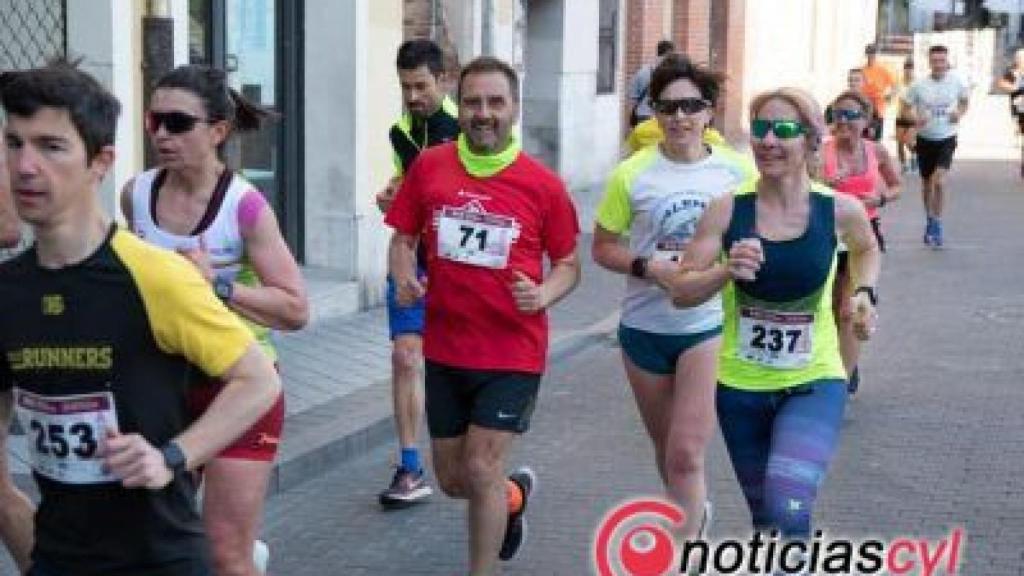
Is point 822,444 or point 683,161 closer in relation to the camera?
point 822,444

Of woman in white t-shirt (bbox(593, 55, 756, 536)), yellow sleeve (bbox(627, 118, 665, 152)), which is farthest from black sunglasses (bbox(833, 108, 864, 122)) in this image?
woman in white t-shirt (bbox(593, 55, 756, 536))

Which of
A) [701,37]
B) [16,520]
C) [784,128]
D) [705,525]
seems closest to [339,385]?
[705,525]

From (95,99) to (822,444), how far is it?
9.38ft

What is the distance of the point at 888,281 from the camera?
15.4 m

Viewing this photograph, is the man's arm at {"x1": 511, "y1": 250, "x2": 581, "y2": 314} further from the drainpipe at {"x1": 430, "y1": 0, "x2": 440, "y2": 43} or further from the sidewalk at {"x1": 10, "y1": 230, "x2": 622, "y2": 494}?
the drainpipe at {"x1": 430, "y1": 0, "x2": 440, "y2": 43}

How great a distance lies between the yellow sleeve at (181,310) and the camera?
338 cm

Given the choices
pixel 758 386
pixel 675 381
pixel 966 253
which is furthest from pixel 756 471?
pixel 966 253

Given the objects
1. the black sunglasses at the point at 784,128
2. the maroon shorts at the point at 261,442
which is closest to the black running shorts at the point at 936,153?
the black sunglasses at the point at 784,128

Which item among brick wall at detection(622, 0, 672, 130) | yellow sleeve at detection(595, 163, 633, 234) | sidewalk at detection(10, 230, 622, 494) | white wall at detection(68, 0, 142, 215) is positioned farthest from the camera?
brick wall at detection(622, 0, 672, 130)

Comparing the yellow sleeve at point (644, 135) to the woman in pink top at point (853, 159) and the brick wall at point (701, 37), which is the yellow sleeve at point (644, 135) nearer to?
the woman in pink top at point (853, 159)

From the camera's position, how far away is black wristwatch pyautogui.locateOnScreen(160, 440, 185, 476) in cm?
330

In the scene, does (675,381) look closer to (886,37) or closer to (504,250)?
(504,250)

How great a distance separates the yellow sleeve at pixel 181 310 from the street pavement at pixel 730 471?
324 cm

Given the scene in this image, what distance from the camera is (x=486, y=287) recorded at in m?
5.91
